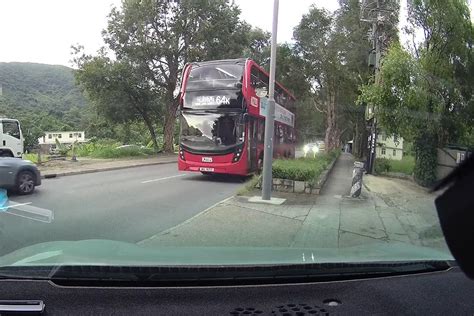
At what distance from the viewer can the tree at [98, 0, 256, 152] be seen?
550 inches

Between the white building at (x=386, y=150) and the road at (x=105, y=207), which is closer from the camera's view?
the road at (x=105, y=207)

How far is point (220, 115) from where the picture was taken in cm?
1312

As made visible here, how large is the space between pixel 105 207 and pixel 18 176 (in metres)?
1.66

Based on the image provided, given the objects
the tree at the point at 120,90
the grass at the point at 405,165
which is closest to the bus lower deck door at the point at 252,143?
the tree at the point at 120,90

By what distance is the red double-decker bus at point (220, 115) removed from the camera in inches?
502

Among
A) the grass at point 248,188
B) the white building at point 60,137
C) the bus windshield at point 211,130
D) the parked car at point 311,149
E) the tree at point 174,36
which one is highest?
the tree at point 174,36

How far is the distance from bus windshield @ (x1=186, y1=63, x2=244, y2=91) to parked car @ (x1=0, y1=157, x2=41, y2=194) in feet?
19.5

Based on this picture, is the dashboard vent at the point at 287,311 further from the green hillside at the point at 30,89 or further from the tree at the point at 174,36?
the tree at the point at 174,36

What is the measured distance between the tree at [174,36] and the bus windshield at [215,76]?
1600mm

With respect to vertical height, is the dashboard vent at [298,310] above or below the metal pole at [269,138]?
below

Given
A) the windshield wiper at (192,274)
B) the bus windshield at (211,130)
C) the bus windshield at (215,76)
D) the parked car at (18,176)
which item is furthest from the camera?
the bus windshield at (211,130)

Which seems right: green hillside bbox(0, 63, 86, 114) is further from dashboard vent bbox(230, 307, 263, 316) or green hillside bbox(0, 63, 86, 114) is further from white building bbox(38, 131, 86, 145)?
dashboard vent bbox(230, 307, 263, 316)

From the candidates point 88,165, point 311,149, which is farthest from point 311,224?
point 311,149

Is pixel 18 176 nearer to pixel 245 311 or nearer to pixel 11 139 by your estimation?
pixel 11 139
